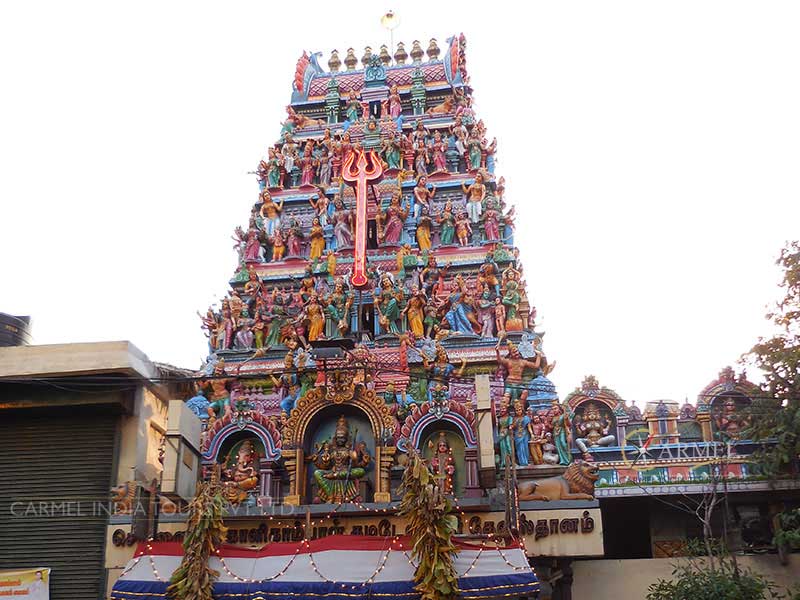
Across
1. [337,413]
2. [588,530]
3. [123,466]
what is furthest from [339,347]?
[588,530]

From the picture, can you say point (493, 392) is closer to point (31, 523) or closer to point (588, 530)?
point (588, 530)

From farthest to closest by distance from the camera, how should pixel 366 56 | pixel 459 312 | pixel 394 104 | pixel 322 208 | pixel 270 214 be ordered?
pixel 366 56
pixel 394 104
pixel 270 214
pixel 322 208
pixel 459 312

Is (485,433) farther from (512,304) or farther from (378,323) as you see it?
(378,323)

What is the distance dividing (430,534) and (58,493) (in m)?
10.6

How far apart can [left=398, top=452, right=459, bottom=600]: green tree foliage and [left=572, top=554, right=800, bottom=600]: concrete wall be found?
21.4ft

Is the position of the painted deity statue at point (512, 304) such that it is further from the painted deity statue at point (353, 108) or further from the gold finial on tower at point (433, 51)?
the gold finial on tower at point (433, 51)

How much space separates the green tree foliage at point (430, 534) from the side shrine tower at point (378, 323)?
8.49ft

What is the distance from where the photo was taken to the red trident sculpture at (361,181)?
1040 inches

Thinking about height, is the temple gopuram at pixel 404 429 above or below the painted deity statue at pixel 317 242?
below

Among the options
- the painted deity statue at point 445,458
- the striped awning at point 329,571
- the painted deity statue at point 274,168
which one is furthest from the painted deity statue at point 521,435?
the painted deity statue at point 274,168

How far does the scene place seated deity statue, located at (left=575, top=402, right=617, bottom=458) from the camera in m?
22.1

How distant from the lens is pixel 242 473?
22.9 metres

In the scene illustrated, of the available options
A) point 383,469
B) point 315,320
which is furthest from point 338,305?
point 383,469

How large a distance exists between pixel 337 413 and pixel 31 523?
26.7 feet
